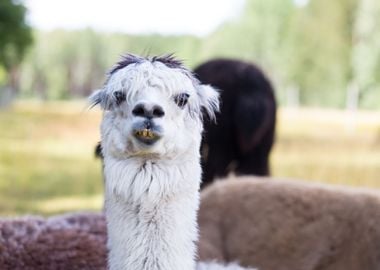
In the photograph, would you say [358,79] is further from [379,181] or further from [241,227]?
[241,227]

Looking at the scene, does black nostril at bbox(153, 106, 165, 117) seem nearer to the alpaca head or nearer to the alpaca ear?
the alpaca head

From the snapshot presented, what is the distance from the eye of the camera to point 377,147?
12086 mm

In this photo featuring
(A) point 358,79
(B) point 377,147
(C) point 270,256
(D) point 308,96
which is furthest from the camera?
(D) point 308,96

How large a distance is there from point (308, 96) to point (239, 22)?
3747 mm

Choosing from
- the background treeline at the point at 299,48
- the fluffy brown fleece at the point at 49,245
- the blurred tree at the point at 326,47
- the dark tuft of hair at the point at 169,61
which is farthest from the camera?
the blurred tree at the point at 326,47

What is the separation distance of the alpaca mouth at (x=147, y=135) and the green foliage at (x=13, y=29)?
16025mm

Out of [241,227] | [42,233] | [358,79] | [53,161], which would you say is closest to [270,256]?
[241,227]

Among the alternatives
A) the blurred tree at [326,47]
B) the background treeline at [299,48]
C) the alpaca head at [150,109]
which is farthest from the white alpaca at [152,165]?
the blurred tree at [326,47]

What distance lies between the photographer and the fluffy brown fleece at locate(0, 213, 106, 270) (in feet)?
9.36

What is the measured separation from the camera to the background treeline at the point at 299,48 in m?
14.5

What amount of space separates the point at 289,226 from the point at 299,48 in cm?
1422

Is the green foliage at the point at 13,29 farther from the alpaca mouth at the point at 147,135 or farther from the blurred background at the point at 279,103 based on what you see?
the alpaca mouth at the point at 147,135

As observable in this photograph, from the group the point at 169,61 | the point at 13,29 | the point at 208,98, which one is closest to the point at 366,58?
the point at 13,29

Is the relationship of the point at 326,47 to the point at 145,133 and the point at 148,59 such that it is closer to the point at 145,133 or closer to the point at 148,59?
the point at 148,59
